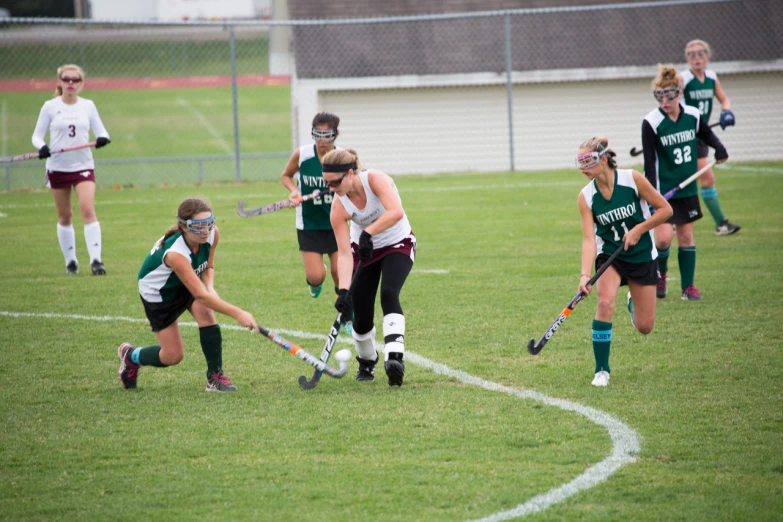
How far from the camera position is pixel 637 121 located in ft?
69.6

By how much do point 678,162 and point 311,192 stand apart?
322cm

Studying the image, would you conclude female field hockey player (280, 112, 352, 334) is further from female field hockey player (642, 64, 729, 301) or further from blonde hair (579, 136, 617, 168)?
female field hockey player (642, 64, 729, 301)

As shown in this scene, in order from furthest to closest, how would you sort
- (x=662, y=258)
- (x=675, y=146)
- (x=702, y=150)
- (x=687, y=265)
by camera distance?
(x=702, y=150), (x=662, y=258), (x=687, y=265), (x=675, y=146)

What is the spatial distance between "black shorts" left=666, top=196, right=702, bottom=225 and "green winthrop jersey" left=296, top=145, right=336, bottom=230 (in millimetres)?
3052

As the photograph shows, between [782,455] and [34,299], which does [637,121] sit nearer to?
[34,299]

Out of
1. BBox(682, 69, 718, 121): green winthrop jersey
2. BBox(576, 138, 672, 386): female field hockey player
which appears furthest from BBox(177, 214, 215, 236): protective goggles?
BBox(682, 69, 718, 121): green winthrop jersey

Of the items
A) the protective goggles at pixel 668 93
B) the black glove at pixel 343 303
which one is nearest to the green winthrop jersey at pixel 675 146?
the protective goggles at pixel 668 93

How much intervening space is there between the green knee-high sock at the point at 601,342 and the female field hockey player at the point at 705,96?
190 inches

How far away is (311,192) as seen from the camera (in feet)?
25.4

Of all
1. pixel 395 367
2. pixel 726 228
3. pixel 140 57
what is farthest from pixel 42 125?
pixel 140 57

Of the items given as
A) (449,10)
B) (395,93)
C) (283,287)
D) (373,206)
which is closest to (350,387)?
(373,206)

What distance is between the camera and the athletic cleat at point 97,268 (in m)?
9.92

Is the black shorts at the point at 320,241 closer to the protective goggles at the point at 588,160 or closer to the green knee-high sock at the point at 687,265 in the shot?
the protective goggles at the point at 588,160

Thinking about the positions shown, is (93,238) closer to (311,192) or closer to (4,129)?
(311,192)
